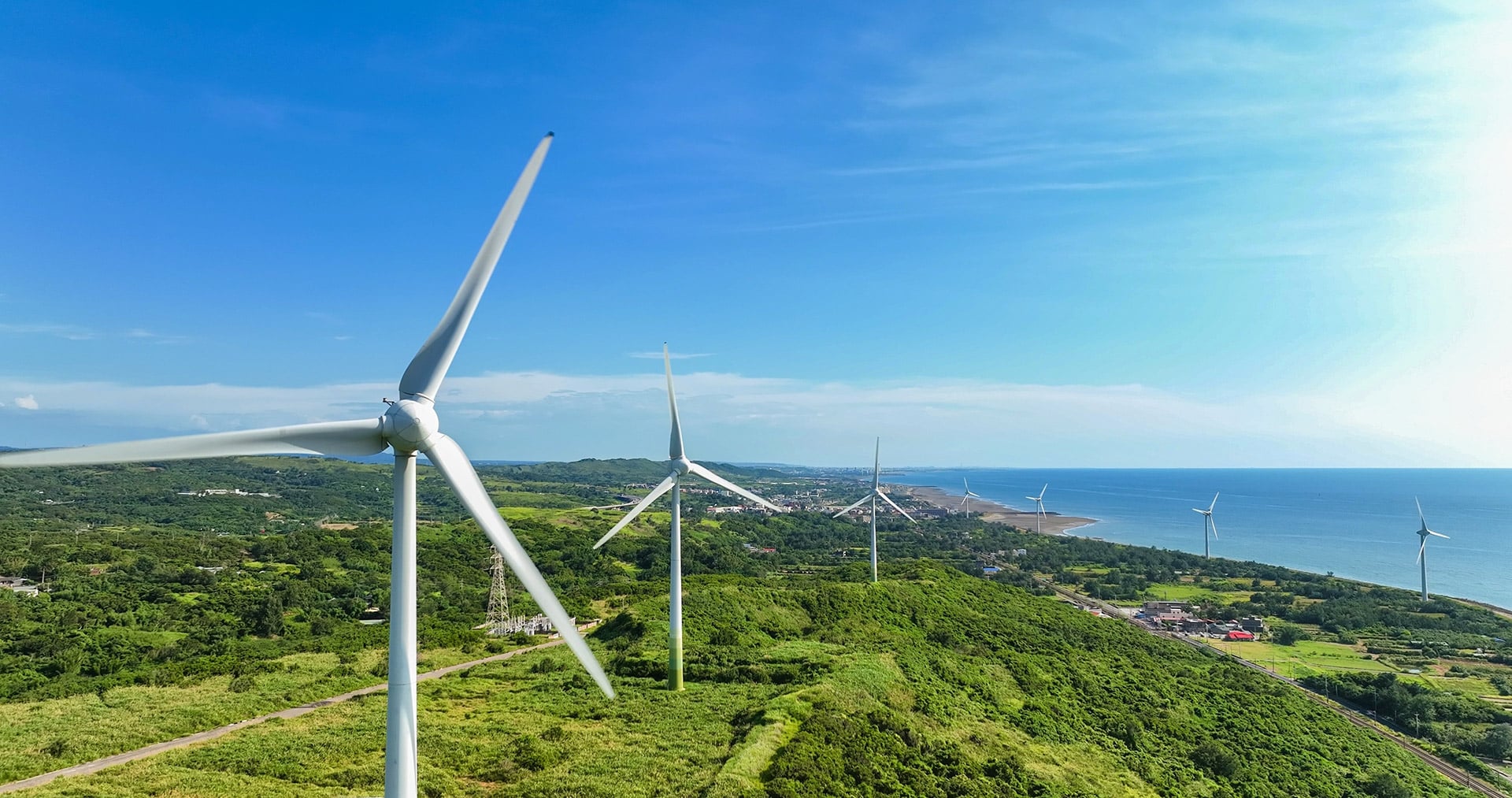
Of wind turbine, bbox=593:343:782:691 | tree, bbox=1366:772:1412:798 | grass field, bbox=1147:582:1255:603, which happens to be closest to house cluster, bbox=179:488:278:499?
wind turbine, bbox=593:343:782:691

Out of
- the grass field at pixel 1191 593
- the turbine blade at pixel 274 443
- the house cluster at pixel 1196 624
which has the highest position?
the turbine blade at pixel 274 443

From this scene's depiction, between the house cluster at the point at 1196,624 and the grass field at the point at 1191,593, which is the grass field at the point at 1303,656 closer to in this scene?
Answer: the house cluster at the point at 1196,624

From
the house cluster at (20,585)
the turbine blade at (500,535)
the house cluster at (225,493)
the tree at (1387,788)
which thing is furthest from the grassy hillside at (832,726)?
the house cluster at (225,493)

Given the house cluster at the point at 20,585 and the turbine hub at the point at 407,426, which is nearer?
the turbine hub at the point at 407,426

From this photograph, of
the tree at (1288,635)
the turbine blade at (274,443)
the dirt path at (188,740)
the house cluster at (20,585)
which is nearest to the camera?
the turbine blade at (274,443)

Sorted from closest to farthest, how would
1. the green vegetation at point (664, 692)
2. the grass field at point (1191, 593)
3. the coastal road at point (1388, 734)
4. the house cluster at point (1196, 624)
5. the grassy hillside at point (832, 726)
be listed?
1. the grassy hillside at point (832, 726)
2. the green vegetation at point (664, 692)
3. the coastal road at point (1388, 734)
4. the house cluster at point (1196, 624)
5. the grass field at point (1191, 593)

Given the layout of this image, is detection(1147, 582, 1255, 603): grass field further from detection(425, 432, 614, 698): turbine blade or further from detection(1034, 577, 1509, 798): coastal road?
detection(425, 432, 614, 698): turbine blade
